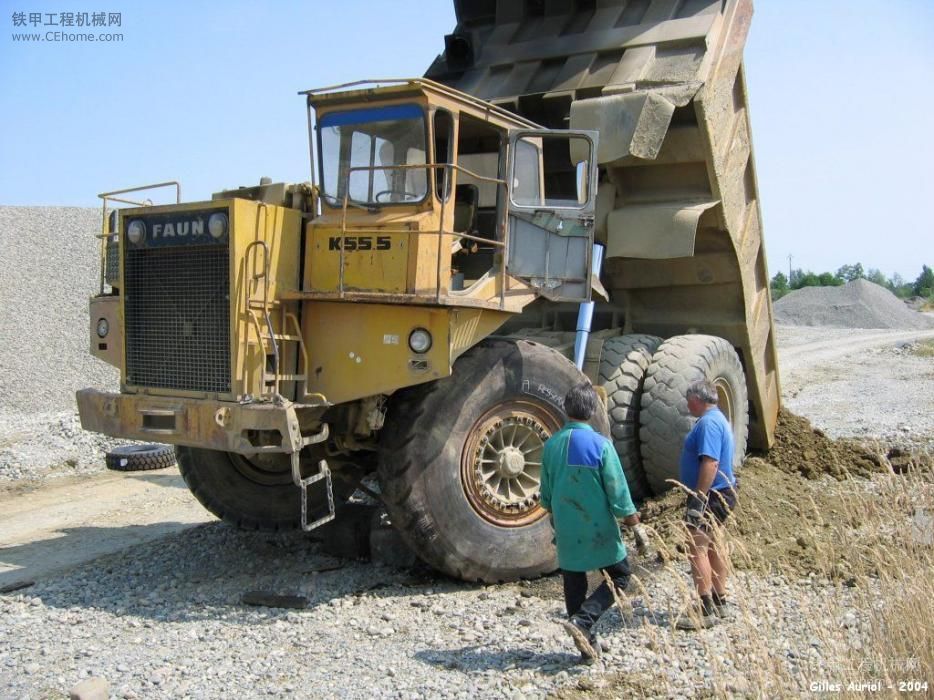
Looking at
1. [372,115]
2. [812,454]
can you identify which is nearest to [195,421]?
[372,115]

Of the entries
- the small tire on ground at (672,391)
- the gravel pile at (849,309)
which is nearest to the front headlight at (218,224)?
the small tire on ground at (672,391)

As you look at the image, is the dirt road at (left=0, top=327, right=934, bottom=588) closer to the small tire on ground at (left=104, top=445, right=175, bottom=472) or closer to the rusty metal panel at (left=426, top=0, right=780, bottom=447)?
the small tire on ground at (left=104, top=445, right=175, bottom=472)

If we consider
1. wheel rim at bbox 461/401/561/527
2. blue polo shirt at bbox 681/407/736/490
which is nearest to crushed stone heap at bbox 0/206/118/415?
wheel rim at bbox 461/401/561/527

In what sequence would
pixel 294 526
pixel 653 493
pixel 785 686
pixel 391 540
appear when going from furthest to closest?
pixel 653 493
pixel 294 526
pixel 391 540
pixel 785 686

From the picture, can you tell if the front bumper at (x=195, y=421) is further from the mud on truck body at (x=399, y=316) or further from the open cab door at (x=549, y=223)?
the open cab door at (x=549, y=223)

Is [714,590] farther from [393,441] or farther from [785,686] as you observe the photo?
[393,441]

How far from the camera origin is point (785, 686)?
3330 millimetres

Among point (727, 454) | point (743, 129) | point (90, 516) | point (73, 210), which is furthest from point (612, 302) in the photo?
point (73, 210)

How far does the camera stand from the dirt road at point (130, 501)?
23.3 feet

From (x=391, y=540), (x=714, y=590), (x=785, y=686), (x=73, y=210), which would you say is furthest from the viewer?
(x=73, y=210)

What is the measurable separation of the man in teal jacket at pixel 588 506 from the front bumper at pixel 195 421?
1.57m

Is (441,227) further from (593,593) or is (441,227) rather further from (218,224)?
(593,593)

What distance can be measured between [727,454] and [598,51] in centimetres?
432

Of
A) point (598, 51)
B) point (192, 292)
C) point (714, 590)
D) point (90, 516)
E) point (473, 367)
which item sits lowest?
point (90, 516)
